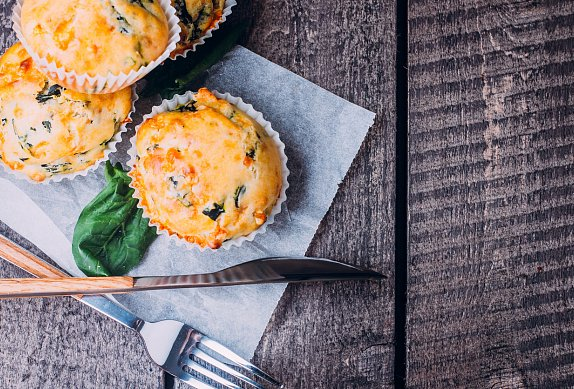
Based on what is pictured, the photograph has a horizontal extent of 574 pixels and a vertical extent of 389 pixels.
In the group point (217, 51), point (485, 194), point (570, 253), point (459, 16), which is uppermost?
point (459, 16)

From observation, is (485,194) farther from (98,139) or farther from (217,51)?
(98,139)

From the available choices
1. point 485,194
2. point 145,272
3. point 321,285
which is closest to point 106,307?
point 145,272

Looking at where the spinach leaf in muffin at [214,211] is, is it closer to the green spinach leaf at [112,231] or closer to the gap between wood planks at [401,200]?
the green spinach leaf at [112,231]

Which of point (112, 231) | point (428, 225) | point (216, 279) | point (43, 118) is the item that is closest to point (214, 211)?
point (216, 279)

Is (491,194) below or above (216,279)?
above

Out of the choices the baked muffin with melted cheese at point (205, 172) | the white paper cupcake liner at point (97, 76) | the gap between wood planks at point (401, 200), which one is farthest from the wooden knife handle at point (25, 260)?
the gap between wood planks at point (401, 200)

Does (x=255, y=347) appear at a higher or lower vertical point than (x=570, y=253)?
lower

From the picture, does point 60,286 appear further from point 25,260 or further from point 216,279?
point 216,279
